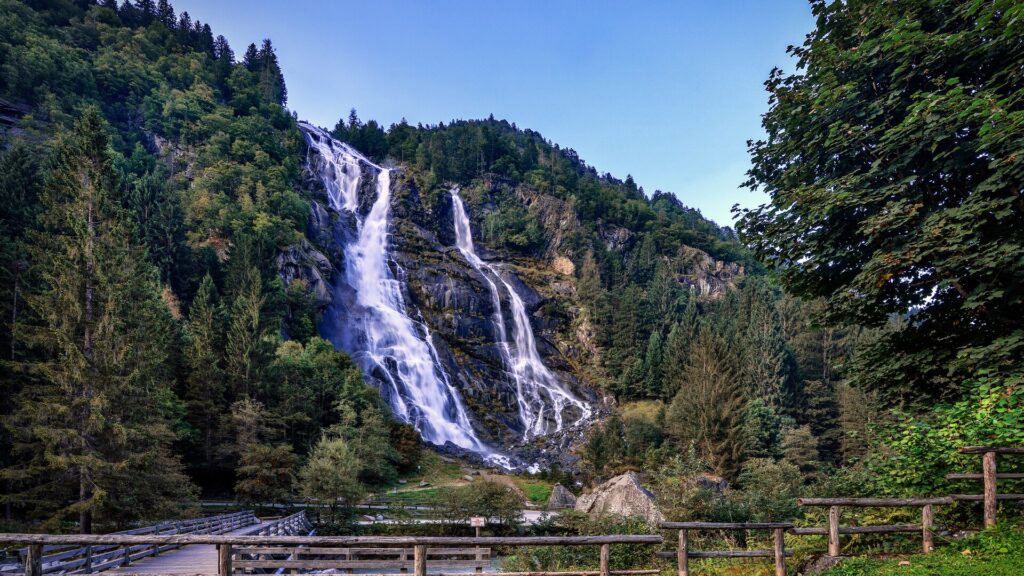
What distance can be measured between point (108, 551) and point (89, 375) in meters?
6.46

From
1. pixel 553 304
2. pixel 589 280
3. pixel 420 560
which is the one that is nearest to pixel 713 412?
pixel 420 560

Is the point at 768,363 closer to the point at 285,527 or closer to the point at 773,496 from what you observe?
the point at 773,496

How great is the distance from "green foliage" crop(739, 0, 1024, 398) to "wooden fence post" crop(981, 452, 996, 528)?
52.4 inches

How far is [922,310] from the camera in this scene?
9117 mm

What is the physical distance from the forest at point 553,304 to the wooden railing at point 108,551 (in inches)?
41.5

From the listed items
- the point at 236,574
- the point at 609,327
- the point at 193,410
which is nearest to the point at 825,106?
the point at 236,574

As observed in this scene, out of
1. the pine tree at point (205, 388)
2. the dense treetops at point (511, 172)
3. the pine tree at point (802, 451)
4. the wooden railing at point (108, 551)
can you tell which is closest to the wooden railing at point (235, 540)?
the wooden railing at point (108, 551)

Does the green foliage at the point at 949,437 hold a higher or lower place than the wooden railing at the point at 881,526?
higher

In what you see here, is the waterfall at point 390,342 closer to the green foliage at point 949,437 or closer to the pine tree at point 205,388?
the pine tree at point 205,388

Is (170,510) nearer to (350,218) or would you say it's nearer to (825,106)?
(825,106)

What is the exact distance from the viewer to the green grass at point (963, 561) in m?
5.87

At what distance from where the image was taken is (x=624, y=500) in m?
23.8

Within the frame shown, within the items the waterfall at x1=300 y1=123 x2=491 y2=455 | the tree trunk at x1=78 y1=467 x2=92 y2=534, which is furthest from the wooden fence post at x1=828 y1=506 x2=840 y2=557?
the waterfall at x1=300 y1=123 x2=491 y2=455

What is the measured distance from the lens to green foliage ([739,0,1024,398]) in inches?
287
